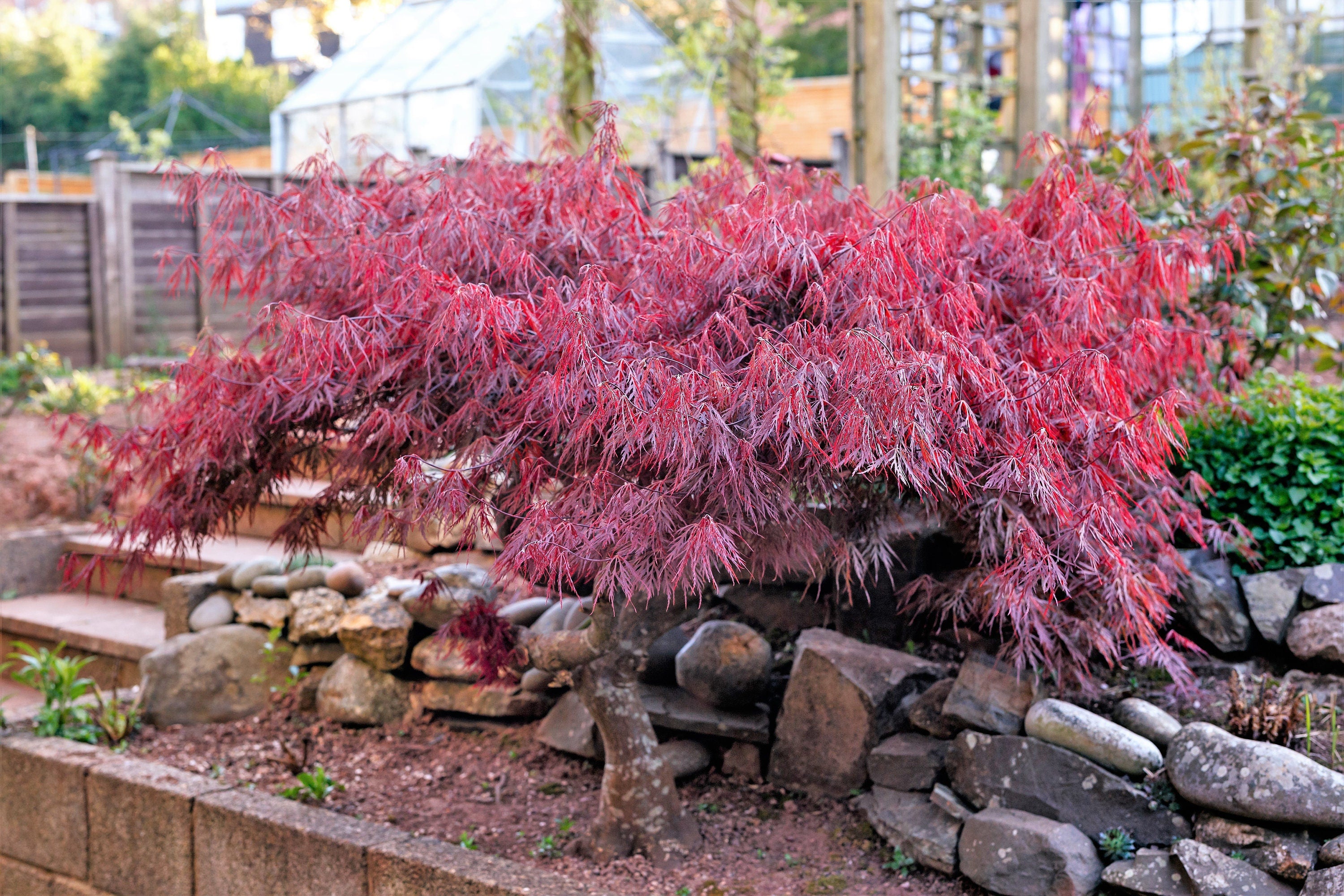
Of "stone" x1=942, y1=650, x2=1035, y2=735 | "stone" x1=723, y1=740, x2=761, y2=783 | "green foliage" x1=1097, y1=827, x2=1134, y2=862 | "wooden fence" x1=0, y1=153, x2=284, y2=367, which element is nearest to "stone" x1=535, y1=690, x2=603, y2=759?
"stone" x1=723, y1=740, x2=761, y2=783

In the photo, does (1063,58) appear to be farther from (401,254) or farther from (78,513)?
(78,513)

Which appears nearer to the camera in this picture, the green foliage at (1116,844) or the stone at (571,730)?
the green foliage at (1116,844)

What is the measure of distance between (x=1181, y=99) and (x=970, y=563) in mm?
4688

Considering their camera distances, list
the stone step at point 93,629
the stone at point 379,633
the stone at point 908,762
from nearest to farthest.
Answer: the stone at point 908,762
the stone at point 379,633
the stone step at point 93,629

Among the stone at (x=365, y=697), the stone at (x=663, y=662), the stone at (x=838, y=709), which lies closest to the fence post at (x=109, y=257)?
the stone at (x=365, y=697)

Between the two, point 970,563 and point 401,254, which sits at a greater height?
point 401,254

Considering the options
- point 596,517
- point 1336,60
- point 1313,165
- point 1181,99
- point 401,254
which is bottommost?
point 596,517

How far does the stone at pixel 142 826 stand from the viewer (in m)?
3.61

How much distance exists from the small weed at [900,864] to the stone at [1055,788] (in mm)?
233

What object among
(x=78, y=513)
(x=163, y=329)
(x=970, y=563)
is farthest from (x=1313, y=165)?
(x=163, y=329)

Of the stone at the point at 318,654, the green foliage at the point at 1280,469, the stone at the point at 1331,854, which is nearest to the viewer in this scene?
the stone at the point at 1331,854

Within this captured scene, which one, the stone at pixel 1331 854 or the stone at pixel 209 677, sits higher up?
the stone at pixel 1331 854

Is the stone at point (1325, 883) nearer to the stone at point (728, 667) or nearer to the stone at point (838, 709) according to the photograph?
the stone at point (838, 709)

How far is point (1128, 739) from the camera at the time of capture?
2.92 m
